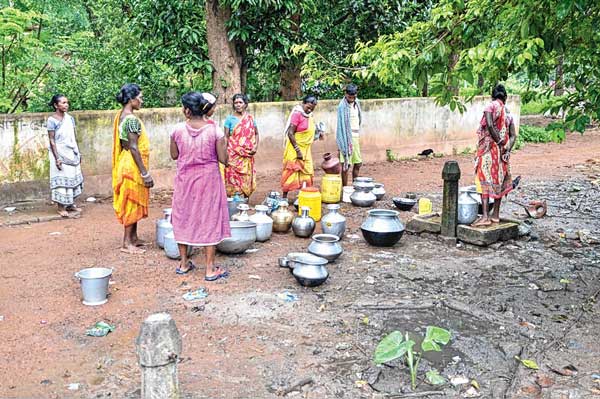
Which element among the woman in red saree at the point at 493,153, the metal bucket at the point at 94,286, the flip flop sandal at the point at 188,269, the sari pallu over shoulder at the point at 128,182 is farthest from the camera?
the woman in red saree at the point at 493,153

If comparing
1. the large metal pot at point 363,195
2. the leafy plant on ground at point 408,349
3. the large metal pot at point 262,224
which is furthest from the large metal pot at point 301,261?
the large metal pot at point 363,195

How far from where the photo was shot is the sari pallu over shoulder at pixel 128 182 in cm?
639

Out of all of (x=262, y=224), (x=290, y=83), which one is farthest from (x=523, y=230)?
(x=290, y=83)

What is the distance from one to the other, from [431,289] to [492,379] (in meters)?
1.72

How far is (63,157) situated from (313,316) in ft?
15.2

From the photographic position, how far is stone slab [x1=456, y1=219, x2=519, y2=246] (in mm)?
7152

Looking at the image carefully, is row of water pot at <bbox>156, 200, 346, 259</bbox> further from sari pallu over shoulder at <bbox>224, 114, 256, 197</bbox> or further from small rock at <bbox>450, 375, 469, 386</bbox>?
small rock at <bbox>450, 375, 469, 386</bbox>

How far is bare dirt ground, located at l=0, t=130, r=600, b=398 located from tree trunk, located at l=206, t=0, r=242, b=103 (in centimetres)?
399

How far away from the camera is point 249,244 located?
6684 mm

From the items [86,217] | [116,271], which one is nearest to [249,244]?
[116,271]

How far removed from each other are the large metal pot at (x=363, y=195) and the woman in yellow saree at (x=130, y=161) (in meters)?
3.61

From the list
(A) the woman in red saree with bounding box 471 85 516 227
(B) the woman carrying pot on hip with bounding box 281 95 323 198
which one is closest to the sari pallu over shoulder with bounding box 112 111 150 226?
(B) the woman carrying pot on hip with bounding box 281 95 323 198

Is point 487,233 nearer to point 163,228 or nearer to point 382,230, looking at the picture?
point 382,230

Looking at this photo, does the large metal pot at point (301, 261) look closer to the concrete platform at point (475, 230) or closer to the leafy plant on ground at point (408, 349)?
the leafy plant on ground at point (408, 349)
